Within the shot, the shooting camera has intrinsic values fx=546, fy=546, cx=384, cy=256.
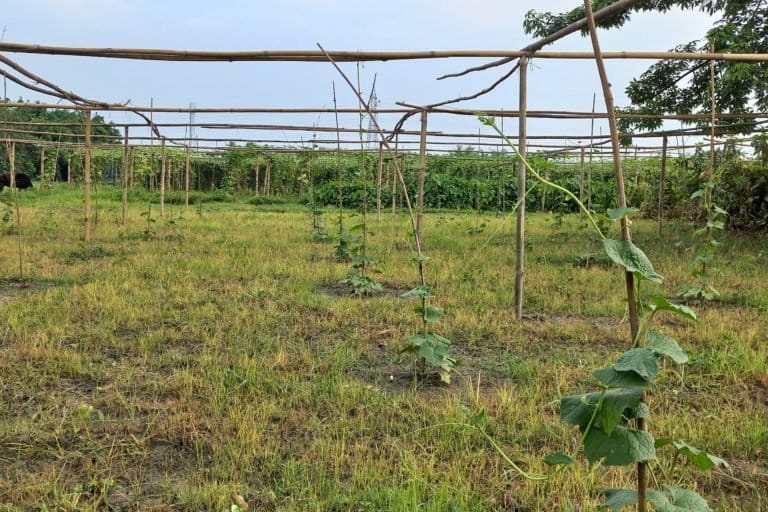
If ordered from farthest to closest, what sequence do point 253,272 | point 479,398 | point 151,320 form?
point 253,272 < point 151,320 < point 479,398

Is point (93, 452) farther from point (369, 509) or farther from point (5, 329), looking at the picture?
point (5, 329)

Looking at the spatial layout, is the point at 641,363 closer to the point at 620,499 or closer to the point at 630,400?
the point at 630,400

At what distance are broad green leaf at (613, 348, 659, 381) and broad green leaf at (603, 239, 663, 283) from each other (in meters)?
0.16

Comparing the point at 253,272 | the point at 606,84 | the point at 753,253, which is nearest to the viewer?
the point at 606,84

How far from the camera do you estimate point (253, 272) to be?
6.34 metres

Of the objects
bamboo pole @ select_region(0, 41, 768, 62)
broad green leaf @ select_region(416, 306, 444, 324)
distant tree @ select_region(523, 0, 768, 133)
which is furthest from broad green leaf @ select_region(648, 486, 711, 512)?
distant tree @ select_region(523, 0, 768, 133)

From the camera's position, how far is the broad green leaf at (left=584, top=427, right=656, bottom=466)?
1200 millimetres

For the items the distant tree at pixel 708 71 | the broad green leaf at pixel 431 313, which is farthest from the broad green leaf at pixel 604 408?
the distant tree at pixel 708 71

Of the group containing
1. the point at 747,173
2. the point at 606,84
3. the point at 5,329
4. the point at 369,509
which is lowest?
the point at 369,509

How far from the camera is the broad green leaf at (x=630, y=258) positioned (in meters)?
1.18

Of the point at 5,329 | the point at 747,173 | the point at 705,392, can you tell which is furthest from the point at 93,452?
the point at 747,173

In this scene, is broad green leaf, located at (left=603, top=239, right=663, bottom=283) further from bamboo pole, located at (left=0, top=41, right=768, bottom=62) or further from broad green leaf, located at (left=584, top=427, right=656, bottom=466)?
bamboo pole, located at (left=0, top=41, right=768, bottom=62)

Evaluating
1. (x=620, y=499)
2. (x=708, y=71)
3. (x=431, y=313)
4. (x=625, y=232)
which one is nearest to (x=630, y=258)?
(x=625, y=232)

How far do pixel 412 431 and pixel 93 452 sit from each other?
4.69ft
